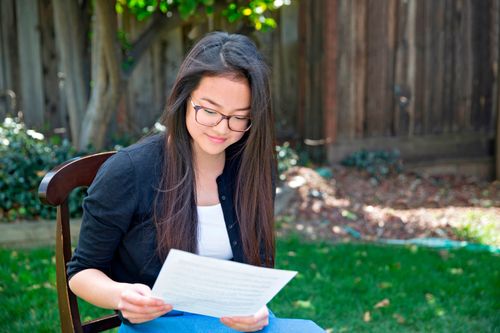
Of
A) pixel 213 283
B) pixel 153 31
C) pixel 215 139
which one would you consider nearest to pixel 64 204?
pixel 215 139

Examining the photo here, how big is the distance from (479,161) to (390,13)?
2.11m

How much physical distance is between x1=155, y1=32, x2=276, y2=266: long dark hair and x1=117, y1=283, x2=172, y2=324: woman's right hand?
0.21 metres

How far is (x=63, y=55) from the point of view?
566 cm

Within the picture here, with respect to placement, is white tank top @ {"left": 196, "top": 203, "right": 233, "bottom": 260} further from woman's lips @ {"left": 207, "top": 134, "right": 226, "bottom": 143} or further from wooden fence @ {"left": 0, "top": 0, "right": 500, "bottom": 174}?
wooden fence @ {"left": 0, "top": 0, "right": 500, "bottom": 174}

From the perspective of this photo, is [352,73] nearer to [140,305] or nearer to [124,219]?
[124,219]

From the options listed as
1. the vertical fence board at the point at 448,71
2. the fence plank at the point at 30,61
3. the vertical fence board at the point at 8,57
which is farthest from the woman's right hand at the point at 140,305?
the vertical fence board at the point at 448,71

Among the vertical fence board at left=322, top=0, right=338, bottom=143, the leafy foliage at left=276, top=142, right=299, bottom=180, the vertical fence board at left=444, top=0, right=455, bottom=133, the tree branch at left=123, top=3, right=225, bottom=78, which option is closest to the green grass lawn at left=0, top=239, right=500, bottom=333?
the leafy foliage at left=276, top=142, right=299, bottom=180

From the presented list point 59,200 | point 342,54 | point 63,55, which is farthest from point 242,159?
point 342,54

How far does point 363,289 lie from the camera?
3.79 metres

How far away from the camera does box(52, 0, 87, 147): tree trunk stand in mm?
5578

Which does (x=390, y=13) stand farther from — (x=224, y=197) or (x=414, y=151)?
(x=224, y=197)

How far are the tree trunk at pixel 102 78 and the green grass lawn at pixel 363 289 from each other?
1490mm

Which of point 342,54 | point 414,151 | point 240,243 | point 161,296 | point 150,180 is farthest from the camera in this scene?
point 414,151

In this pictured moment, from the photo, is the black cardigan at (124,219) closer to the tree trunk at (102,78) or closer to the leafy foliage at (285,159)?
the tree trunk at (102,78)
